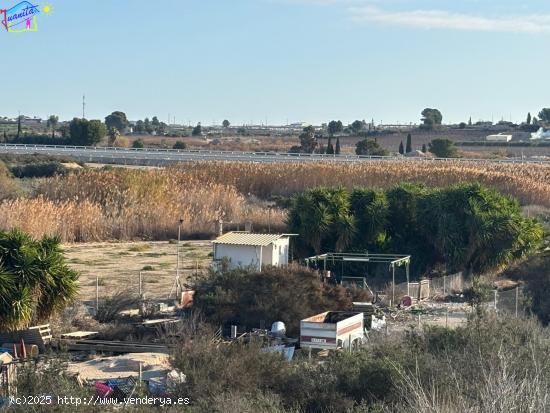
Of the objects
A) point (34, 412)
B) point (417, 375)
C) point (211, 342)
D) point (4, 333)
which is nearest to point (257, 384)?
point (211, 342)

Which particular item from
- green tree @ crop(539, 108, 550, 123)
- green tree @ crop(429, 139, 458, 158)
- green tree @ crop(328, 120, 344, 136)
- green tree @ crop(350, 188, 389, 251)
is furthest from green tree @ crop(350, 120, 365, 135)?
green tree @ crop(350, 188, 389, 251)

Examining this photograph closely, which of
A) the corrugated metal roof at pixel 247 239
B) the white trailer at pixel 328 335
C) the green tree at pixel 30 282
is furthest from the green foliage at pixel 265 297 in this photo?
the green tree at pixel 30 282

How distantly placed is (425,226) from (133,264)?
→ 9.46m

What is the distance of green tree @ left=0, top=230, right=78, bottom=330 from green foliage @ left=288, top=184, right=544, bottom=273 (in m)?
11.2

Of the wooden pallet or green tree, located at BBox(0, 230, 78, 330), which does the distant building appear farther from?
the wooden pallet

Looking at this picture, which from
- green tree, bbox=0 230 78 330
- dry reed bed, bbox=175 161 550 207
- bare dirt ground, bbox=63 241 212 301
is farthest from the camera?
dry reed bed, bbox=175 161 550 207

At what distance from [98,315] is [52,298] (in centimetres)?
215

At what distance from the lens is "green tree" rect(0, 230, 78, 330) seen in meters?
20.4

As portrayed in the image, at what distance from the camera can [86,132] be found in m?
110

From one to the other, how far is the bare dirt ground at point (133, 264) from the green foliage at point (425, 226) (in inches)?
148

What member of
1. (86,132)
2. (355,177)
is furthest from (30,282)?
(86,132)

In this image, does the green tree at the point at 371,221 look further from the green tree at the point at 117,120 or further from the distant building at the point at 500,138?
the green tree at the point at 117,120

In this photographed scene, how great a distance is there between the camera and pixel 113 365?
61.9 ft

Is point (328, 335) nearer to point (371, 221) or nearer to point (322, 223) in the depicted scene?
point (322, 223)
